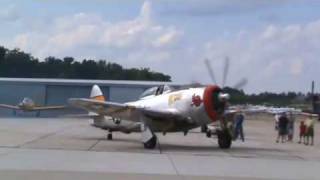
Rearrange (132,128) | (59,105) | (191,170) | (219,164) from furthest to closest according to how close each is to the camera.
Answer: (59,105) < (132,128) < (219,164) < (191,170)

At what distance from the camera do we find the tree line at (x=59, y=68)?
5079 inches

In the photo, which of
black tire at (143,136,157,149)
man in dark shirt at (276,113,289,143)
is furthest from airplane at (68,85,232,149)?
man in dark shirt at (276,113,289,143)

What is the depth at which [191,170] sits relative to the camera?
53.5ft

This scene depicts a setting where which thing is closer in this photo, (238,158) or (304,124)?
(238,158)

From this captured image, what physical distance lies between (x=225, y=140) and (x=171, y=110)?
244 cm

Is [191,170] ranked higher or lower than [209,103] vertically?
lower

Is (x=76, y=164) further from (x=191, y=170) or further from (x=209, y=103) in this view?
(x=209, y=103)

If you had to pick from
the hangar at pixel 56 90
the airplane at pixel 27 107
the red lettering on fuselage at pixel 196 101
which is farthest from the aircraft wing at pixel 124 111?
the hangar at pixel 56 90

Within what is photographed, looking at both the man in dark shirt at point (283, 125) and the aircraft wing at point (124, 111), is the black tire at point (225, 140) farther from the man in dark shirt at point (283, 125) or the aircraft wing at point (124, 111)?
the man in dark shirt at point (283, 125)

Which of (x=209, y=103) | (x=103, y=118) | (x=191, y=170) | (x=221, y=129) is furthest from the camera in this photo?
(x=103, y=118)

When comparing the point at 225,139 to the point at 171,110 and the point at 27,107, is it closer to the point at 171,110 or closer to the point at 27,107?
the point at 171,110

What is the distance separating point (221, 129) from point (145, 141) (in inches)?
128

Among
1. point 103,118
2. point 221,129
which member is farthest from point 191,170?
point 103,118

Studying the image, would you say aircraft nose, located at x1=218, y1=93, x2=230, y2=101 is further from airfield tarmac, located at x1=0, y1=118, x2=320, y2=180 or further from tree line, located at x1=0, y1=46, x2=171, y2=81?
tree line, located at x1=0, y1=46, x2=171, y2=81
